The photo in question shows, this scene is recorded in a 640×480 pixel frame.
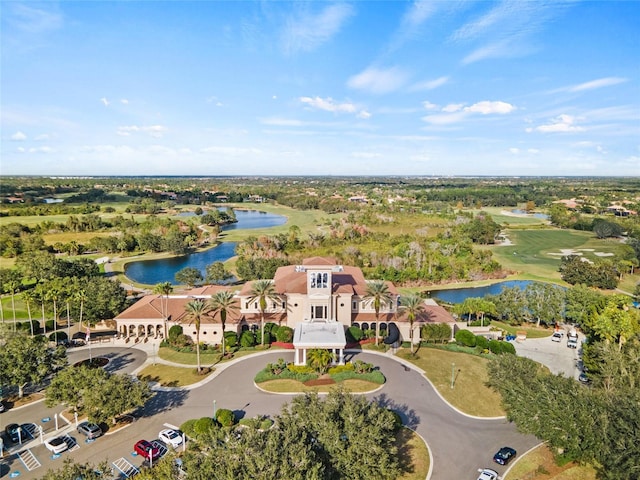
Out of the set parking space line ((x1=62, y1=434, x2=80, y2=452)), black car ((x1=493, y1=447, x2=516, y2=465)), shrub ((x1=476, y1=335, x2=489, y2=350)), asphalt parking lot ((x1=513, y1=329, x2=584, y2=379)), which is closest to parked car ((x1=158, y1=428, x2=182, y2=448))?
parking space line ((x1=62, y1=434, x2=80, y2=452))

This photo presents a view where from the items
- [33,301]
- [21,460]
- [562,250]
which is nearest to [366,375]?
[21,460]

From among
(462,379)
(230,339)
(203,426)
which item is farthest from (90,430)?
(462,379)

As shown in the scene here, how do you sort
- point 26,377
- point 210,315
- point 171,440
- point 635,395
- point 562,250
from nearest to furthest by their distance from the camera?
point 635,395, point 171,440, point 26,377, point 210,315, point 562,250

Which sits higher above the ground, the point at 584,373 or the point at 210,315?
the point at 210,315

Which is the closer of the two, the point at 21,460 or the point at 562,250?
the point at 21,460

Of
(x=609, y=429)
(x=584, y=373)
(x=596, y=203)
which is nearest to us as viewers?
(x=609, y=429)

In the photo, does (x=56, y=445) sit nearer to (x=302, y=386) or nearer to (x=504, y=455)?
(x=302, y=386)

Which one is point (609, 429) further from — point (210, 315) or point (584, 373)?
point (210, 315)
